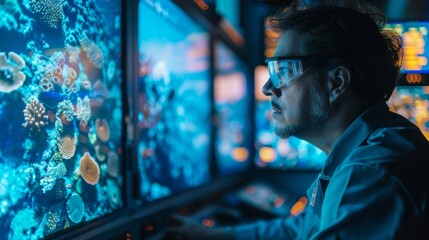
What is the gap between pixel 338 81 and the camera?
149cm

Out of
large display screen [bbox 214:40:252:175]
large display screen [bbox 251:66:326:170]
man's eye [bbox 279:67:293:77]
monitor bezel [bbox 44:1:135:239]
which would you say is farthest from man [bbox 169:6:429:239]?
large display screen [bbox 251:66:326:170]

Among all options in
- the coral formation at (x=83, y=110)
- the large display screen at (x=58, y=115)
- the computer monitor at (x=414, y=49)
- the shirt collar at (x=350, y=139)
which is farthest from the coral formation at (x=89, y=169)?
the computer monitor at (x=414, y=49)

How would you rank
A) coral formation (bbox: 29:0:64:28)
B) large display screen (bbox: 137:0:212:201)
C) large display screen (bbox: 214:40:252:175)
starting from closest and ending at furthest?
coral formation (bbox: 29:0:64:28)
large display screen (bbox: 137:0:212:201)
large display screen (bbox: 214:40:252:175)

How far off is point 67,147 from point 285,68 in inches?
30.0

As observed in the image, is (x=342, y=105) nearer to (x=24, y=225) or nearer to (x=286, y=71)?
(x=286, y=71)

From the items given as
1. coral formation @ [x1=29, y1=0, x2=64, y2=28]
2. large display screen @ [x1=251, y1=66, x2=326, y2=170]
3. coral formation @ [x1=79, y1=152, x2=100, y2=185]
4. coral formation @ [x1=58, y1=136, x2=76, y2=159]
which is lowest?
large display screen @ [x1=251, y1=66, x2=326, y2=170]

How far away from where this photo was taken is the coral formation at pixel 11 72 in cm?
112

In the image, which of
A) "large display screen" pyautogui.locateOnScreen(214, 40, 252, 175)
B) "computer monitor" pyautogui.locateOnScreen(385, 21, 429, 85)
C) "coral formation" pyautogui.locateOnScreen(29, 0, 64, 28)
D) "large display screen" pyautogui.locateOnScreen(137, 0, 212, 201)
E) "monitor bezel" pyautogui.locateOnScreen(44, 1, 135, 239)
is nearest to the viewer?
"coral formation" pyautogui.locateOnScreen(29, 0, 64, 28)

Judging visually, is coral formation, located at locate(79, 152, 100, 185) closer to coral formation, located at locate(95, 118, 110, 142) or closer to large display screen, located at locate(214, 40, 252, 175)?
coral formation, located at locate(95, 118, 110, 142)

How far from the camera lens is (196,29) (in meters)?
2.64

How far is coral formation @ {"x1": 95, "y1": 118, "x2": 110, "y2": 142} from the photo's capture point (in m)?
1.57

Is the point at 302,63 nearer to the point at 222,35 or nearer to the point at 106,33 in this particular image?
the point at 106,33

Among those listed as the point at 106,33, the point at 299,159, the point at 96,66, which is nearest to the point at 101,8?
the point at 106,33

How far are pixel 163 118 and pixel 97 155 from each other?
0.64 metres
